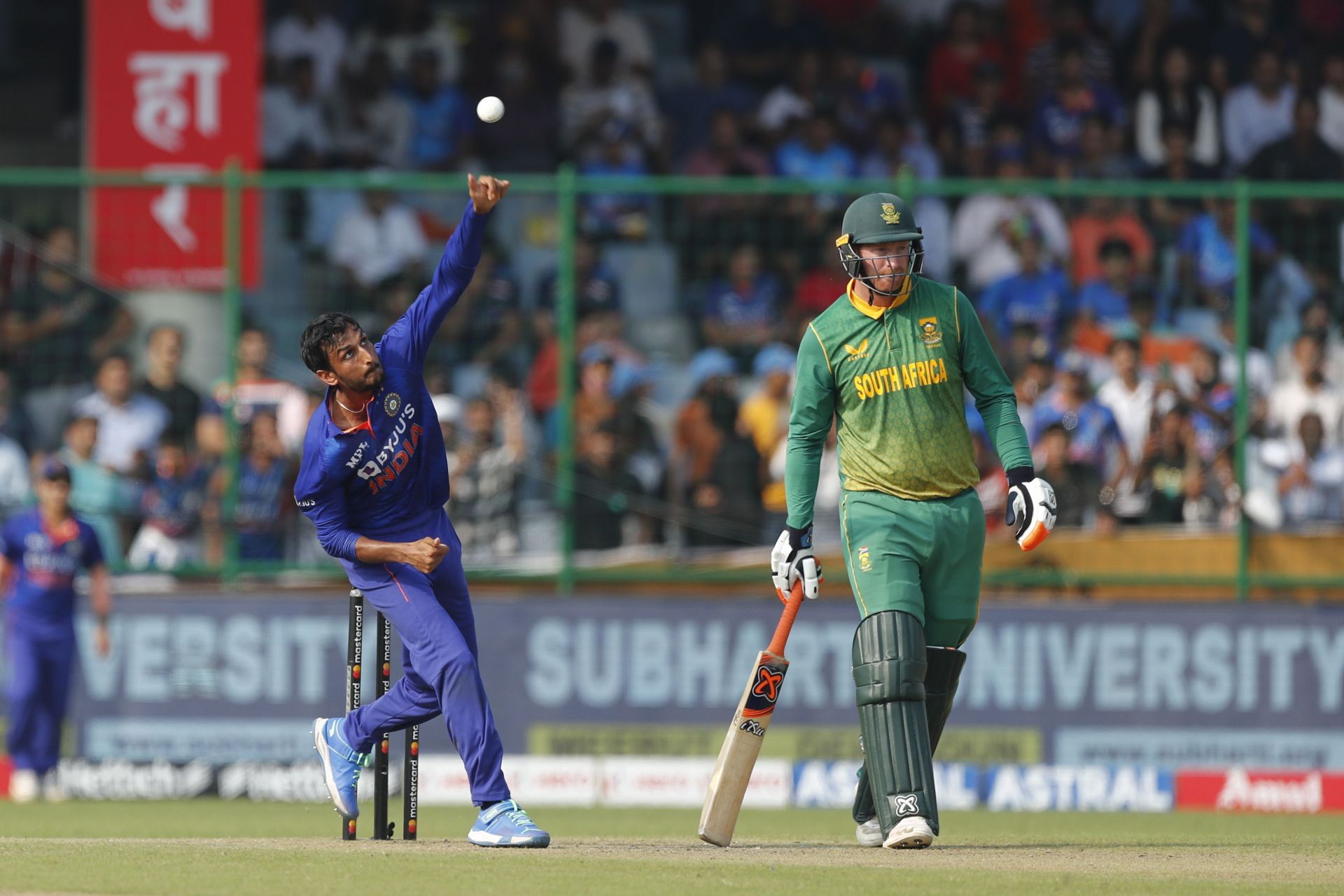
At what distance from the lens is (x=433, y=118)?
1672 cm

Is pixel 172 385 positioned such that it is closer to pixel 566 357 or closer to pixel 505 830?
pixel 566 357

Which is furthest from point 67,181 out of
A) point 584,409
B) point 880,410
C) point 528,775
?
point 880,410

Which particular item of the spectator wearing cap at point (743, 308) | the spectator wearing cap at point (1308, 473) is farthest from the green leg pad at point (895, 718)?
the spectator wearing cap at point (1308, 473)

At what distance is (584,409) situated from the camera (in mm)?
13477

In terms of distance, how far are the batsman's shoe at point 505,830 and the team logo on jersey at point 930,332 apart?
89.4 inches

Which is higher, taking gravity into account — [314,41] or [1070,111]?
[314,41]

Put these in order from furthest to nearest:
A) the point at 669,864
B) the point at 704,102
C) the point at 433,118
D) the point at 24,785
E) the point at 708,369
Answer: the point at 704,102, the point at 433,118, the point at 708,369, the point at 24,785, the point at 669,864

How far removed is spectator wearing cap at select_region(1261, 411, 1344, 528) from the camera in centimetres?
1316

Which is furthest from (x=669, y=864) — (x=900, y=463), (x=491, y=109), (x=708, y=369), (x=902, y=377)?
(x=708, y=369)

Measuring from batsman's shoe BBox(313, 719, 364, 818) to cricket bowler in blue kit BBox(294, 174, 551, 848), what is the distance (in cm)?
14

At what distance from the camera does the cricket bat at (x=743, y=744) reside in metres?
7.72

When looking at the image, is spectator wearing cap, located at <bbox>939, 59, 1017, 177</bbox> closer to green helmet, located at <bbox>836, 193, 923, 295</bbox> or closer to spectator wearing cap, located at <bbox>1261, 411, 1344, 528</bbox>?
spectator wearing cap, located at <bbox>1261, 411, 1344, 528</bbox>

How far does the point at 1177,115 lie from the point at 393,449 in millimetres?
10830

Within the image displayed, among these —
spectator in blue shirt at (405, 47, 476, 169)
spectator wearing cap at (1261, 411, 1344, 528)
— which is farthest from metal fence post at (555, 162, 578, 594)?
spectator wearing cap at (1261, 411, 1344, 528)
